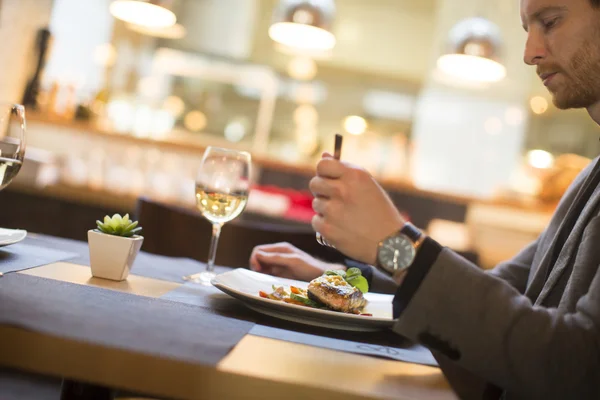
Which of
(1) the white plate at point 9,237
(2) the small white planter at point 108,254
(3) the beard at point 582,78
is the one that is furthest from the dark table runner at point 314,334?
(3) the beard at point 582,78

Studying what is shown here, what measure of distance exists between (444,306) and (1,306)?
0.56m

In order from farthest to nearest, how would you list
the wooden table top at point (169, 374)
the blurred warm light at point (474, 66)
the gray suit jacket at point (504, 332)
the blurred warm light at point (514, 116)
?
the blurred warm light at point (514, 116), the blurred warm light at point (474, 66), the gray suit jacket at point (504, 332), the wooden table top at point (169, 374)

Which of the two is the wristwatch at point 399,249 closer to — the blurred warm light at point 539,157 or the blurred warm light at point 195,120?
the blurred warm light at point 195,120

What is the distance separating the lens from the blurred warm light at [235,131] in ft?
21.4

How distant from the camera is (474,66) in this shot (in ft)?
15.6

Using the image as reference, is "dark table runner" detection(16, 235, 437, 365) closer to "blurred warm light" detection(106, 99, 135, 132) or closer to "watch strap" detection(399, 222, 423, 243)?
"watch strap" detection(399, 222, 423, 243)

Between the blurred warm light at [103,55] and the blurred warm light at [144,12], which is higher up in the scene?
the blurred warm light at [144,12]

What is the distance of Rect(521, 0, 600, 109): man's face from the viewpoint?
50.8 inches

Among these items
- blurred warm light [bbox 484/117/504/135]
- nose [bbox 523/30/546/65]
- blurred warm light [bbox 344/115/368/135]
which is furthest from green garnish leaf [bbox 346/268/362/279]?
blurred warm light [bbox 484/117/504/135]

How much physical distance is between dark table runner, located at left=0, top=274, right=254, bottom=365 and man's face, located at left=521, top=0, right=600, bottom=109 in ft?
2.80

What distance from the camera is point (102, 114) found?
466cm

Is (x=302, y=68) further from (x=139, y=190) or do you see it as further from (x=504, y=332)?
(x=504, y=332)

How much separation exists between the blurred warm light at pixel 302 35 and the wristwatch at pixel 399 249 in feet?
10.7

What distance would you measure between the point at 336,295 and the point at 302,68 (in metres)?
5.94
